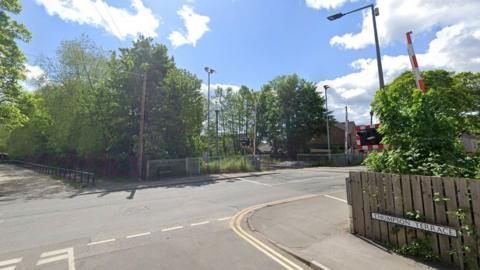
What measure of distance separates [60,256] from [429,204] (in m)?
7.16

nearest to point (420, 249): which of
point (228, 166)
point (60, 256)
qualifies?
point (60, 256)

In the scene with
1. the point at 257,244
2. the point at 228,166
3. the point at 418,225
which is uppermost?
the point at 228,166

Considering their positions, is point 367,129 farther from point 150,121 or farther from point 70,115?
point 70,115

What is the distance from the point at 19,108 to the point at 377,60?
2490cm

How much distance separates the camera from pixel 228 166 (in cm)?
2488

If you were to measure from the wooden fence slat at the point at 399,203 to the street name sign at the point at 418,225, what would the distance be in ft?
0.40

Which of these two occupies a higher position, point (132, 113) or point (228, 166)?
point (132, 113)

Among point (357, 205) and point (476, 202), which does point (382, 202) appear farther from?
point (476, 202)

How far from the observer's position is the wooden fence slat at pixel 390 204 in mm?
5328

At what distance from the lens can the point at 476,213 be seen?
4098 mm

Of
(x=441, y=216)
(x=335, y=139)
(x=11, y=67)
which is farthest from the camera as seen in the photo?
(x=335, y=139)

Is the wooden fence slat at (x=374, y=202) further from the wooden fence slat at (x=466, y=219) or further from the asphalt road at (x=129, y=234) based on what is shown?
the asphalt road at (x=129, y=234)

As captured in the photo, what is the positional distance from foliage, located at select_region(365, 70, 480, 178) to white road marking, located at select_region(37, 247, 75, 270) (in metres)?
6.53

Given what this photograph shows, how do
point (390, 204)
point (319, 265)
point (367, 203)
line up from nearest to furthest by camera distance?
point (319, 265), point (390, 204), point (367, 203)
